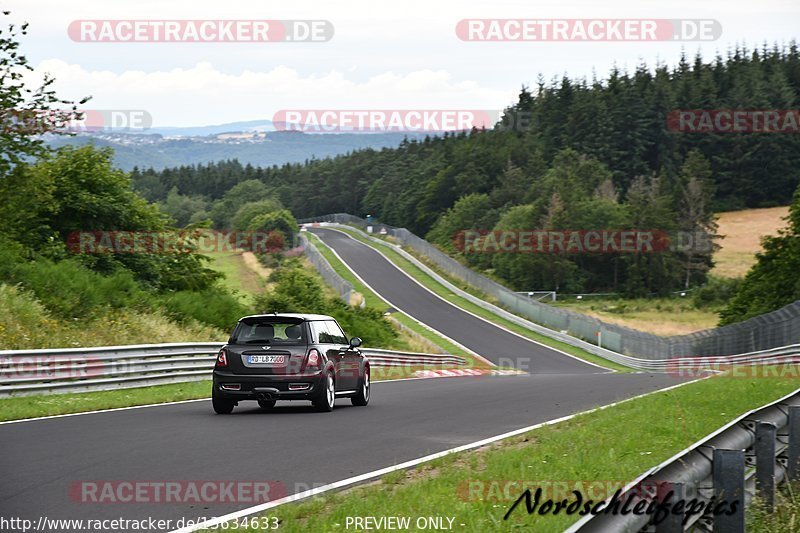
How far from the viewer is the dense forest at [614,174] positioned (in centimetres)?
11119

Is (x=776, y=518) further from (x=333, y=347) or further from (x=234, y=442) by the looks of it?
(x=333, y=347)

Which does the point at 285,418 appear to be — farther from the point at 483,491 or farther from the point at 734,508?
the point at 734,508

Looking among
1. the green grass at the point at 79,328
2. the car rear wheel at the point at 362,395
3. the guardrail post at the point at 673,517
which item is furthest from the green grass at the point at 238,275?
the guardrail post at the point at 673,517

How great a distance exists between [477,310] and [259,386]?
2337 inches

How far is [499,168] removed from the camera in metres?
150

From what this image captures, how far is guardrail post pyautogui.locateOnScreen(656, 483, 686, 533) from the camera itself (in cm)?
529

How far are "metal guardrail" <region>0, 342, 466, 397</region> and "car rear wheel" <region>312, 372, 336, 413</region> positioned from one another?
5229 mm

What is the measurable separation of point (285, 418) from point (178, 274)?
2218cm

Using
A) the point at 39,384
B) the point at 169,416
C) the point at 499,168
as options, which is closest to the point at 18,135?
the point at 39,384

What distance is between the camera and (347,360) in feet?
58.4

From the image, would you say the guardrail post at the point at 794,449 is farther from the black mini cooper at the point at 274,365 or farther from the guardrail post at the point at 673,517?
the black mini cooper at the point at 274,365

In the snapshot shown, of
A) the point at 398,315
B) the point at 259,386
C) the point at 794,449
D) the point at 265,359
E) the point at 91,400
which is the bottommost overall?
the point at 398,315

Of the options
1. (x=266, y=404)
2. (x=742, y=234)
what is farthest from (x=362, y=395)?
(x=742, y=234)

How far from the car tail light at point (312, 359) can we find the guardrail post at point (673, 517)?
11152mm
